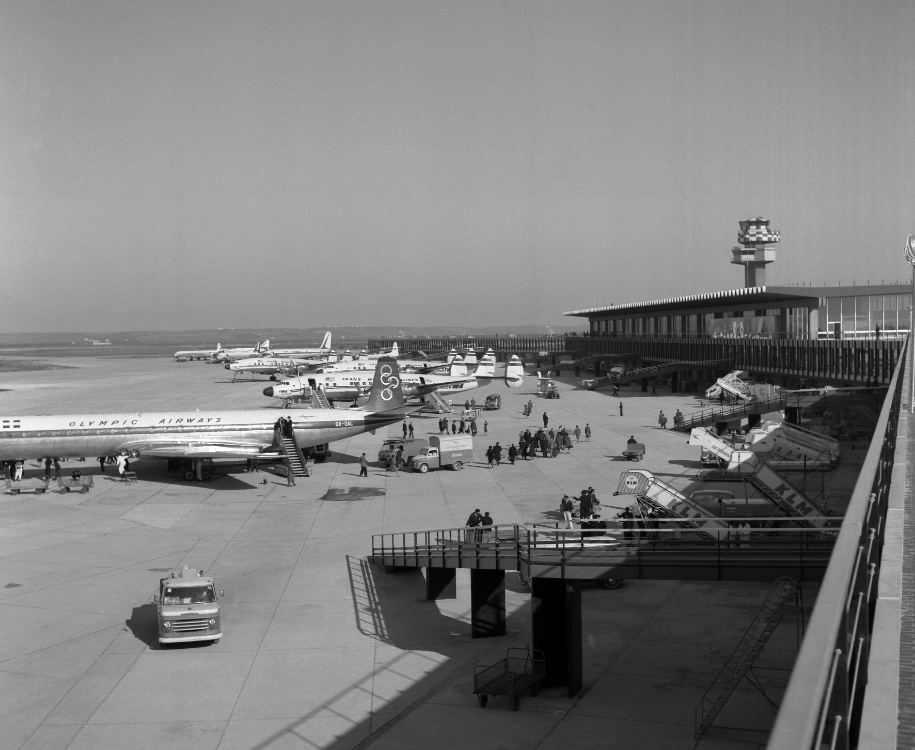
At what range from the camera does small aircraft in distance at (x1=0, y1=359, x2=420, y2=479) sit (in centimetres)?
4891

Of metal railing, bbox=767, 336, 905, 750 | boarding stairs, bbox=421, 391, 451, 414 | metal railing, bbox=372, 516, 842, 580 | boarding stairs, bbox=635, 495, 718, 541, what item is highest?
metal railing, bbox=767, 336, 905, 750

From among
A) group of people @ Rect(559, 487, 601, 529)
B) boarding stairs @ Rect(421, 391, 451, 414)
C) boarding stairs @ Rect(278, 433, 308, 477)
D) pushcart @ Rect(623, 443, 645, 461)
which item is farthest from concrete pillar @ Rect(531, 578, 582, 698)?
boarding stairs @ Rect(421, 391, 451, 414)

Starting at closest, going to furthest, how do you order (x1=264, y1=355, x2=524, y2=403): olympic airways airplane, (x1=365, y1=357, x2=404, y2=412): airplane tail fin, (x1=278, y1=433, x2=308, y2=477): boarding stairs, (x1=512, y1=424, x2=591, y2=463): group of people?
(x1=278, y1=433, x2=308, y2=477): boarding stairs < (x1=365, y1=357, x2=404, y2=412): airplane tail fin < (x1=512, y1=424, x2=591, y2=463): group of people < (x1=264, y1=355, x2=524, y2=403): olympic airways airplane

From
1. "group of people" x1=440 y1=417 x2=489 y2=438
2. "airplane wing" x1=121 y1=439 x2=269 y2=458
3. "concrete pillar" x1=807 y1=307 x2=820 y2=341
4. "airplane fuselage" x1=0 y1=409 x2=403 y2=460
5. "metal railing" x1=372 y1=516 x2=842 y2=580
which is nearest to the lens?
"metal railing" x1=372 y1=516 x2=842 y2=580

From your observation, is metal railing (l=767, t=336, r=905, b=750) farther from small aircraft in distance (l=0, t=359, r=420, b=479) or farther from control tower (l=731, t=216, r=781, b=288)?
control tower (l=731, t=216, r=781, b=288)

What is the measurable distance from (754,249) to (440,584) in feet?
397

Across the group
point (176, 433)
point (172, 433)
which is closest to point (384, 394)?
point (176, 433)

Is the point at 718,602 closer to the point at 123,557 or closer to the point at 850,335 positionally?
the point at 123,557

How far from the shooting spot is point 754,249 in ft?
448

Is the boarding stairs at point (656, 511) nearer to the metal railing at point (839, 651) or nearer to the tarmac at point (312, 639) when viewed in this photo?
the tarmac at point (312, 639)

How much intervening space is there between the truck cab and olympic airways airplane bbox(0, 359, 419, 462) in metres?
24.3

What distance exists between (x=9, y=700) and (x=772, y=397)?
53148 mm

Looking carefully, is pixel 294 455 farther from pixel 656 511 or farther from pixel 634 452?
pixel 656 511

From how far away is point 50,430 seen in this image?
4938cm
